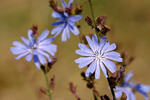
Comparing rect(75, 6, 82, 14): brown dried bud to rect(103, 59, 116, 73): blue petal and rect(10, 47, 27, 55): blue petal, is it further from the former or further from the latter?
rect(10, 47, 27, 55): blue petal

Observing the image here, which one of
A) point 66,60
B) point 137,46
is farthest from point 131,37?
point 66,60

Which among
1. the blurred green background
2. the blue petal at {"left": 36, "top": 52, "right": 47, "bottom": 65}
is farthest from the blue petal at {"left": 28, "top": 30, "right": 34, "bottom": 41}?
the blurred green background

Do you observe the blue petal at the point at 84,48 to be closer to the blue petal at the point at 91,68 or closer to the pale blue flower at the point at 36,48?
the blue petal at the point at 91,68

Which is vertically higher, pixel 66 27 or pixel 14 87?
pixel 14 87

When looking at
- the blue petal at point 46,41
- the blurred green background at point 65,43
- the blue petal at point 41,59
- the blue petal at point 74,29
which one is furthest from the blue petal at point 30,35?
the blurred green background at point 65,43

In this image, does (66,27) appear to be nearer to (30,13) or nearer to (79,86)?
(79,86)

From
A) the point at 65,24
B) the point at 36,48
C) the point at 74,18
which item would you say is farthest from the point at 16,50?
the point at 74,18
